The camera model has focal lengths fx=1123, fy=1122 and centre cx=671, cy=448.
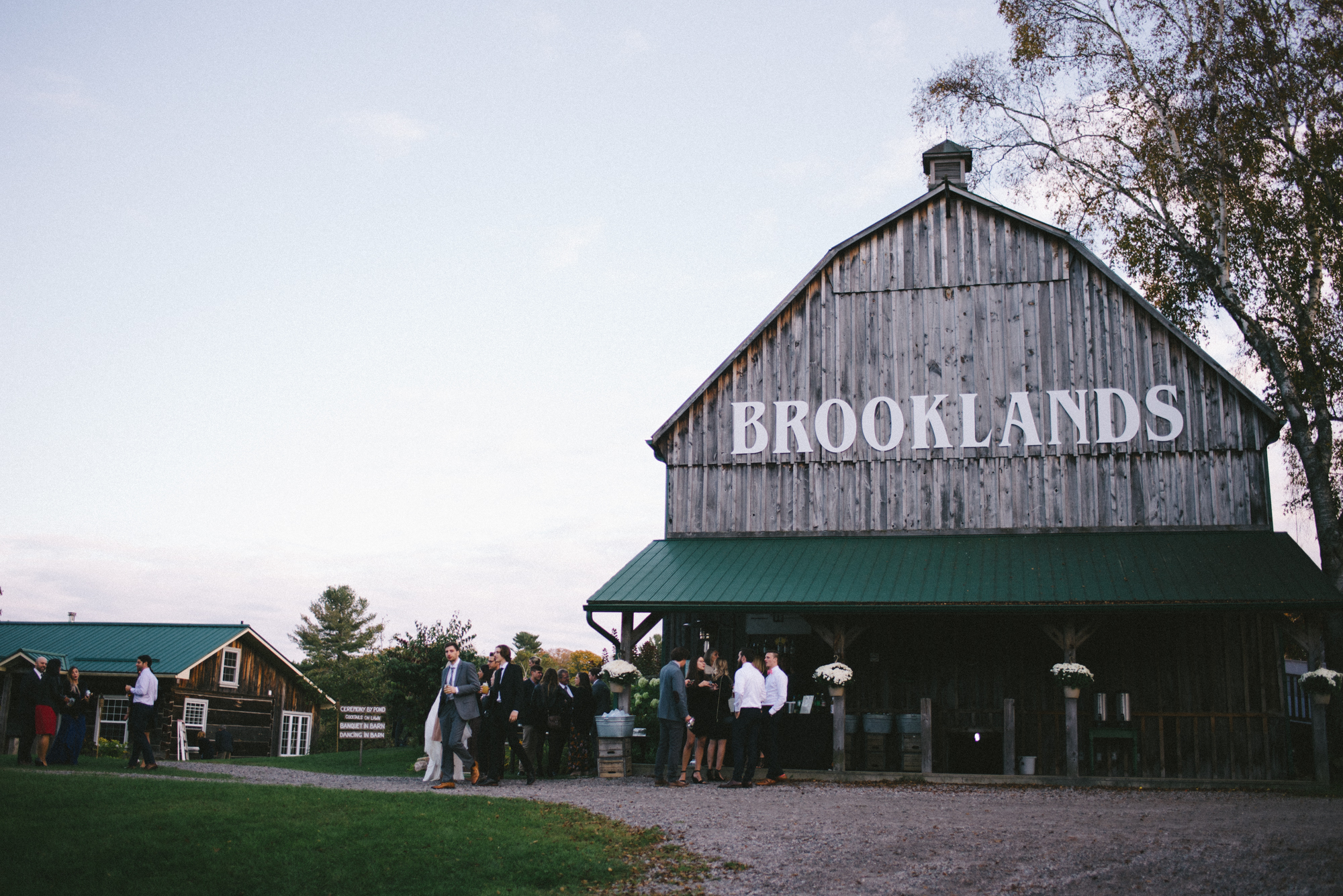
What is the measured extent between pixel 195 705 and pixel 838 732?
2310 centimetres

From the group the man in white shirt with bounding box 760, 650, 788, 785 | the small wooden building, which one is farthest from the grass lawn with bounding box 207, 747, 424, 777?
the small wooden building

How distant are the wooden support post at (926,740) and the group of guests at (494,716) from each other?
5141mm

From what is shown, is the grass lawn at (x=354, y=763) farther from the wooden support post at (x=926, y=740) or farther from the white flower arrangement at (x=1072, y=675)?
the white flower arrangement at (x=1072, y=675)

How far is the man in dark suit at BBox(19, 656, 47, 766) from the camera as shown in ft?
54.4

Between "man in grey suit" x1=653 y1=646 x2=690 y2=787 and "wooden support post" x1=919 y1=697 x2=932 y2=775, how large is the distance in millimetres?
3642

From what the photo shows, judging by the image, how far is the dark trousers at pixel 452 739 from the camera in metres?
14.2

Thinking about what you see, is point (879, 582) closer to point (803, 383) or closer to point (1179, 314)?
point (803, 383)

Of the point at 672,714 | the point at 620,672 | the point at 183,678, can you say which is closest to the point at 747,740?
the point at 672,714

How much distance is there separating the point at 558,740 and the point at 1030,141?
1587 cm

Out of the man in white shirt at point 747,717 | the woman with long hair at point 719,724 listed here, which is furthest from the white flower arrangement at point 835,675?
the man in white shirt at point 747,717

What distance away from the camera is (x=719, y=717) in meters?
15.3

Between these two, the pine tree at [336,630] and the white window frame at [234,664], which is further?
the pine tree at [336,630]

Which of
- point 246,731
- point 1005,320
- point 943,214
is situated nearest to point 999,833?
point 1005,320

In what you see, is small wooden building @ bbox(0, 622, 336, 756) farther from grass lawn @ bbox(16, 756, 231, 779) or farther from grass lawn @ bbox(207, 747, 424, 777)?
Result: grass lawn @ bbox(16, 756, 231, 779)
